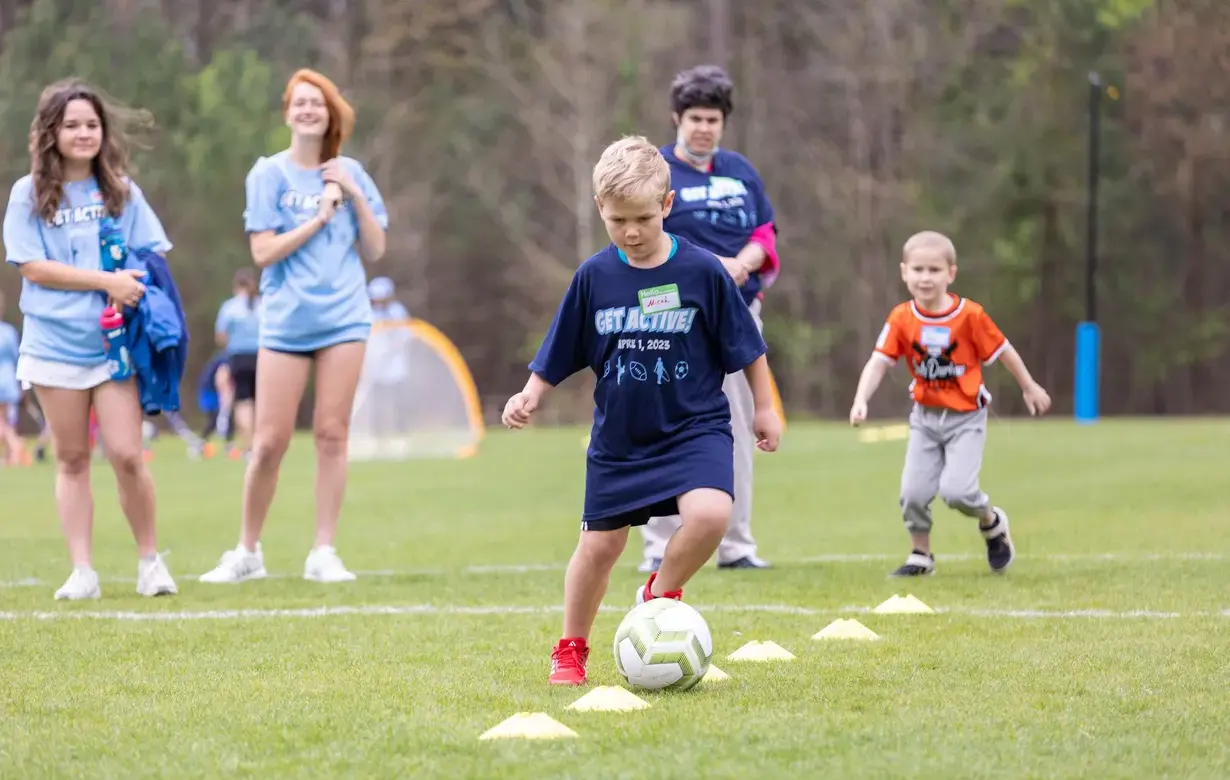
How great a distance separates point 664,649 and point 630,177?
132cm

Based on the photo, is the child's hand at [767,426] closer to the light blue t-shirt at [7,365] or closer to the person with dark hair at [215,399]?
the light blue t-shirt at [7,365]

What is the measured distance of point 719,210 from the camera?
26.6ft

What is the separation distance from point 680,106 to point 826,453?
10833mm

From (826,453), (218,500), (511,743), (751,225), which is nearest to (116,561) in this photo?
(751,225)

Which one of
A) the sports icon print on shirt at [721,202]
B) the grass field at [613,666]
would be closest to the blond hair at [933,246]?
the sports icon print on shirt at [721,202]

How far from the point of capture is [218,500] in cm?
1408

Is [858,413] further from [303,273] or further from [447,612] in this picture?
[303,273]

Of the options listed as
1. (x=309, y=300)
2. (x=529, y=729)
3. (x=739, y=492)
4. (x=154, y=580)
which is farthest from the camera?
(x=739, y=492)

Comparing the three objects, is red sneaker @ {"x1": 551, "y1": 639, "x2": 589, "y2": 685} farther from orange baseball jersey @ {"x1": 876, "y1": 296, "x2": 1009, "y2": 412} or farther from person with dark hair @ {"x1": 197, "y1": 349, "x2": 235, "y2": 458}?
person with dark hair @ {"x1": 197, "y1": 349, "x2": 235, "y2": 458}

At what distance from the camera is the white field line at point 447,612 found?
6281 mm

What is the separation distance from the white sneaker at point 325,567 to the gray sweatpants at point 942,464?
104 inches

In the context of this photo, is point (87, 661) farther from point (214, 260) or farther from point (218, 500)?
point (214, 260)

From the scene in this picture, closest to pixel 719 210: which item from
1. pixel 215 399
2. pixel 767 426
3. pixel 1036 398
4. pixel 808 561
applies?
pixel 1036 398

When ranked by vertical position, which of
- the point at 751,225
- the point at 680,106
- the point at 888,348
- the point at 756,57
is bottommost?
the point at 888,348
